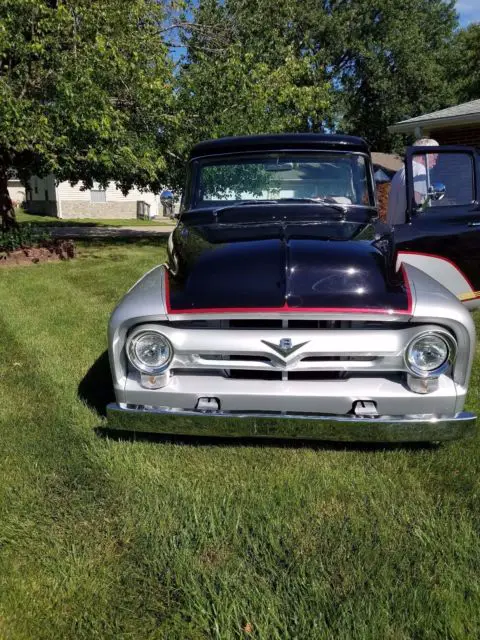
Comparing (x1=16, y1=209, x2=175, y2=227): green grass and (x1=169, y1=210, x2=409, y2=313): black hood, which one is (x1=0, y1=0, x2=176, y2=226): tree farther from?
(x1=16, y1=209, x2=175, y2=227): green grass

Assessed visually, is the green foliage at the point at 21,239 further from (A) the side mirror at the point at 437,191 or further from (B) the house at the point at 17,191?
(B) the house at the point at 17,191

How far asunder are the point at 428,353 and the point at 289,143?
2220 millimetres

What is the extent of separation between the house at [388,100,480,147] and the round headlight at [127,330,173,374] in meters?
11.0

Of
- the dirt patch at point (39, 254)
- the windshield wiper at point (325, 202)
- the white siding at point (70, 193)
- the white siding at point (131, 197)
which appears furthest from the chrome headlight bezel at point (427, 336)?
the white siding at point (70, 193)

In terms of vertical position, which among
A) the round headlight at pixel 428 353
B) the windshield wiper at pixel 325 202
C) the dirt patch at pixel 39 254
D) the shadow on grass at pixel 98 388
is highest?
the windshield wiper at pixel 325 202

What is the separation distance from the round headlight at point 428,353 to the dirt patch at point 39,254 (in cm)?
865

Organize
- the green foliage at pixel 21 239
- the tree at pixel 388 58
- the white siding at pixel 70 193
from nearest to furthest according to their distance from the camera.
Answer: the green foliage at pixel 21 239 < the tree at pixel 388 58 < the white siding at pixel 70 193

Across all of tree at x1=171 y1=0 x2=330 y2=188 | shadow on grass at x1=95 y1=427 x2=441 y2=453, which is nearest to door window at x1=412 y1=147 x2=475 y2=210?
shadow on grass at x1=95 y1=427 x2=441 y2=453

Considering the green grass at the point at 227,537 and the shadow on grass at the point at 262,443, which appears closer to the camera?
the green grass at the point at 227,537

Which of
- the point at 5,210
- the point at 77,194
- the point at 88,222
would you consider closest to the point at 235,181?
the point at 5,210

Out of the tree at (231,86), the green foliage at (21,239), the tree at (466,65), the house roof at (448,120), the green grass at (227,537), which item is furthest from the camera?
the tree at (466,65)

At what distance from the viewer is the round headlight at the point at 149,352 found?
9.06 ft

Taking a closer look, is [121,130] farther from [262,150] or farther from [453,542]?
[453,542]

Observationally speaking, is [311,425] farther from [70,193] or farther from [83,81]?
[70,193]
